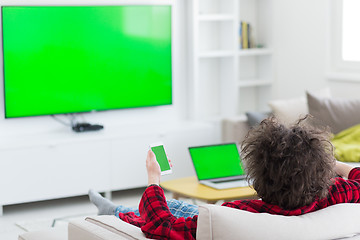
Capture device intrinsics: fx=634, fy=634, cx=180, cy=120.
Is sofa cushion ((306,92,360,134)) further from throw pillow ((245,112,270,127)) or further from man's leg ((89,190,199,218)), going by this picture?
man's leg ((89,190,199,218))

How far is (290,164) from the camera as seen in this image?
178 cm

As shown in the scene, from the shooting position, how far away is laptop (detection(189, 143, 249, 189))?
12.4 feet

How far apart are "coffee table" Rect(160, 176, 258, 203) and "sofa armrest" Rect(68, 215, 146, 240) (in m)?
1.40

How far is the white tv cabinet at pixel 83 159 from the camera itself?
14.8ft

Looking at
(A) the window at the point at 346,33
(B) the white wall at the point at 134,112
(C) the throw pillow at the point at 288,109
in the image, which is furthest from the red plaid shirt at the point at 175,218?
(A) the window at the point at 346,33

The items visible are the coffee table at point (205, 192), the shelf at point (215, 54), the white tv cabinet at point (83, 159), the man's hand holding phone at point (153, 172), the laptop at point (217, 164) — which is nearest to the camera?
the man's hand holding phone at point (153, 172)

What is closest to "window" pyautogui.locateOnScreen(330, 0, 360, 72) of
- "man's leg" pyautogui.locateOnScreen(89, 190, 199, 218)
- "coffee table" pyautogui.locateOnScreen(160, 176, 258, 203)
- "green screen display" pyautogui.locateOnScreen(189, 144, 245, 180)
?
"green screen display" pyautogui.locateOnScreen(189, 144, 245, 180)

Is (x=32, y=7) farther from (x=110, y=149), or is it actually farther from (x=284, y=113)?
(x=284, y=113)

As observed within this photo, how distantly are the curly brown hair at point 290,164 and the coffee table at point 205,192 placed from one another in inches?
59.2

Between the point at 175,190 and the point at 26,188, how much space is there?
143cm

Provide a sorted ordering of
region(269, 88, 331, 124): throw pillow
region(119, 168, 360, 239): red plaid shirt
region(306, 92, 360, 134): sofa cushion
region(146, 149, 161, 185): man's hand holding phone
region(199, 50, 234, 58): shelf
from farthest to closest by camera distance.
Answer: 1. region(199, 50, 234, 58): shelf
2. region(269, 88, 331, 124): throw pillow
3. region(306, 92, 360, 134): sofa cushion
4. region(146, 149, 161, 185): man's hand holding phone
5. region(119, 168, 360, 239): red plaid shirt

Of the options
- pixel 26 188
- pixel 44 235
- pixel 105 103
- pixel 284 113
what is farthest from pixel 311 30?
pixel 44 235

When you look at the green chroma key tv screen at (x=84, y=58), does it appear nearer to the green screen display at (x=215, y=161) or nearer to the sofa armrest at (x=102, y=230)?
the green screen display at (x=215, y=161)

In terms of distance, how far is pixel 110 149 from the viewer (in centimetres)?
484
